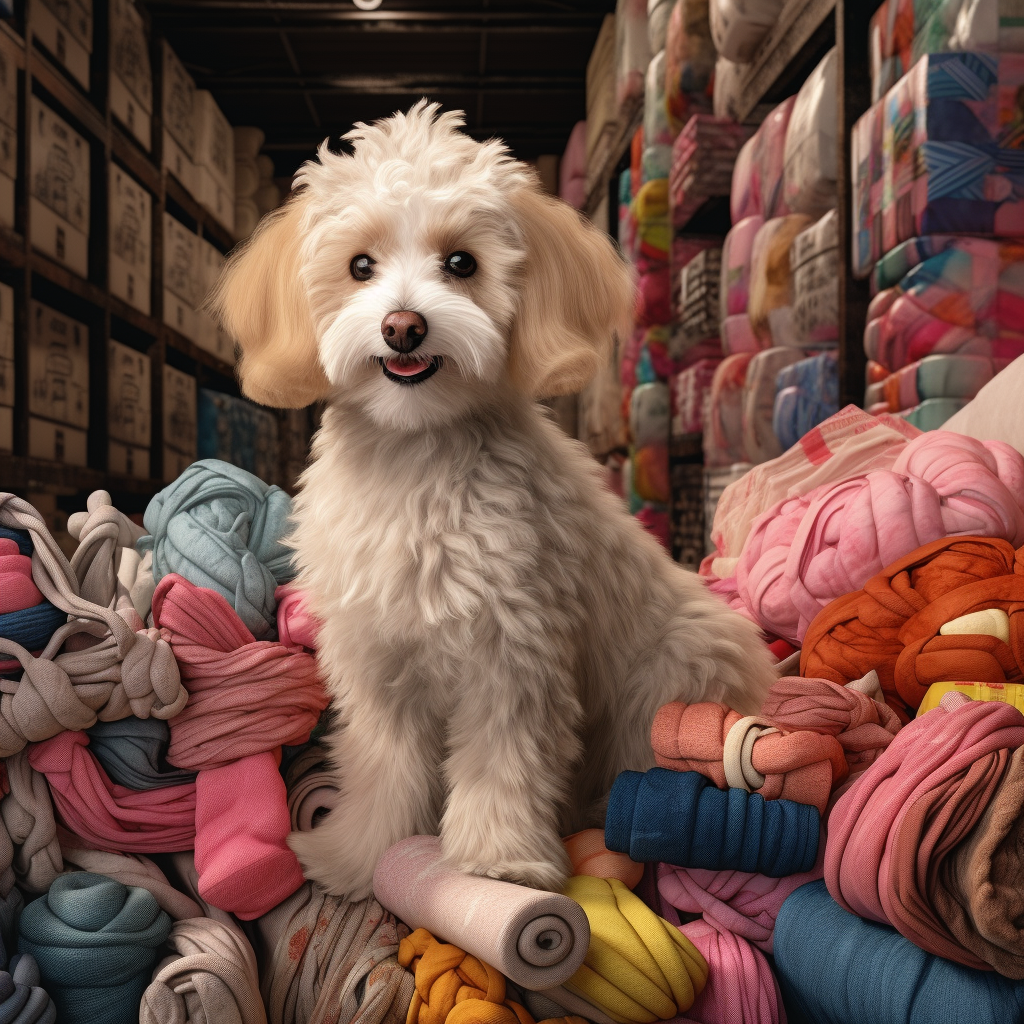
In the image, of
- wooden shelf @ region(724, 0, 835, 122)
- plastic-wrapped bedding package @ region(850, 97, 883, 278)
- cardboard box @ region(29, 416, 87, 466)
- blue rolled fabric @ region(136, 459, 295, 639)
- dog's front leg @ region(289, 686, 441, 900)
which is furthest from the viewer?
cardboard box @ region(29, 416, 87, 466)

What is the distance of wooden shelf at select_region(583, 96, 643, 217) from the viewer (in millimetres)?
3779

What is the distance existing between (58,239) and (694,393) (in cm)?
215

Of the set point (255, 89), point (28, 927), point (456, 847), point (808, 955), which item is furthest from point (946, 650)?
point (255, 89)

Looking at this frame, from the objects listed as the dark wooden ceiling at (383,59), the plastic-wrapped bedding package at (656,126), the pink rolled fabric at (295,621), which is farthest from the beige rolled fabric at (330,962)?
the dark wooden ceiling at (383,59)

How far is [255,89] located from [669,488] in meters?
3.05

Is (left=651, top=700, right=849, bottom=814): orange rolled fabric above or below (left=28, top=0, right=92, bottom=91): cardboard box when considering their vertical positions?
below

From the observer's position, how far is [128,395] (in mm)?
3803

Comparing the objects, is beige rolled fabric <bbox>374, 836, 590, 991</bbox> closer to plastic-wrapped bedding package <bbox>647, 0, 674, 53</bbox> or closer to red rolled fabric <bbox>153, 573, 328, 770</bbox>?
red rolled fabric <bbox>153, 573, 328, 770</bbox>

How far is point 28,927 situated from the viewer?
2.48ft

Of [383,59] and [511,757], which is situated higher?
[383,59]

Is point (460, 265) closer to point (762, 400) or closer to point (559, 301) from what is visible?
point (559, 301)

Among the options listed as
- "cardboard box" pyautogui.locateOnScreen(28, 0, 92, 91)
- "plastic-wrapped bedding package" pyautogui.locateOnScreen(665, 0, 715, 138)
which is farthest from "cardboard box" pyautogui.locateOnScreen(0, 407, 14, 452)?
"plastic-wrapped bedding package" pyautogui.locateOnScreen(665, 0, 715, 138)

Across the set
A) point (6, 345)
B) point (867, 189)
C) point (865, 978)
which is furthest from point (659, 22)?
point (865, 978)

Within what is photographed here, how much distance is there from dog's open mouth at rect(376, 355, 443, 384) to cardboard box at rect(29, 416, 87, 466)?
257 centimetres
